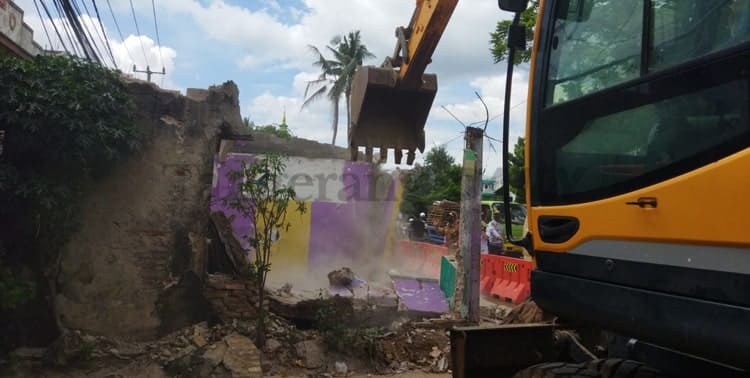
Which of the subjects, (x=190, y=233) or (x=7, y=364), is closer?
(x=7, y=364)

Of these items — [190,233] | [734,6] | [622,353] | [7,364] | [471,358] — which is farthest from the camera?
[190,233]

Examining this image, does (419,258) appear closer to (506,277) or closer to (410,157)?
(506,277)

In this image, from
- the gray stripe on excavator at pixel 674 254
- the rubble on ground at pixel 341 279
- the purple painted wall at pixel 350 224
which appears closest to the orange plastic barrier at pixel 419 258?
the purple painted wall at pixel 350 224

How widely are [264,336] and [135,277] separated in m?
1.70

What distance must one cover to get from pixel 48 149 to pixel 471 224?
5.10 metres

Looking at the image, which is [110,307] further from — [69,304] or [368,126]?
[368,126]

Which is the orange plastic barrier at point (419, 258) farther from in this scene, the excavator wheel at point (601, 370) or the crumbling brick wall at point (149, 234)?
the excavator wheel at point (601, 370)

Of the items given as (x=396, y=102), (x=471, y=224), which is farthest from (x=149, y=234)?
(x=471, y=224)

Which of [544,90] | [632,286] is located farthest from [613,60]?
A: [632,286]

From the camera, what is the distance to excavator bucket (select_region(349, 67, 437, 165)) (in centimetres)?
647

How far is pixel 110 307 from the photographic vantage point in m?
6.65

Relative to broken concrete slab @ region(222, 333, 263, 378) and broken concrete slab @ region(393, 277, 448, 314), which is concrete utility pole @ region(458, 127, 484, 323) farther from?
broken concrete slab @ region(222, 333, 263, 378)

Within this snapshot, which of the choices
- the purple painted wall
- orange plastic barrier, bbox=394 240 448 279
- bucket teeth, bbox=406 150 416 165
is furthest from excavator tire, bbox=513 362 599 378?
the purple painted wall

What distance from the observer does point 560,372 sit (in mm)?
2777
